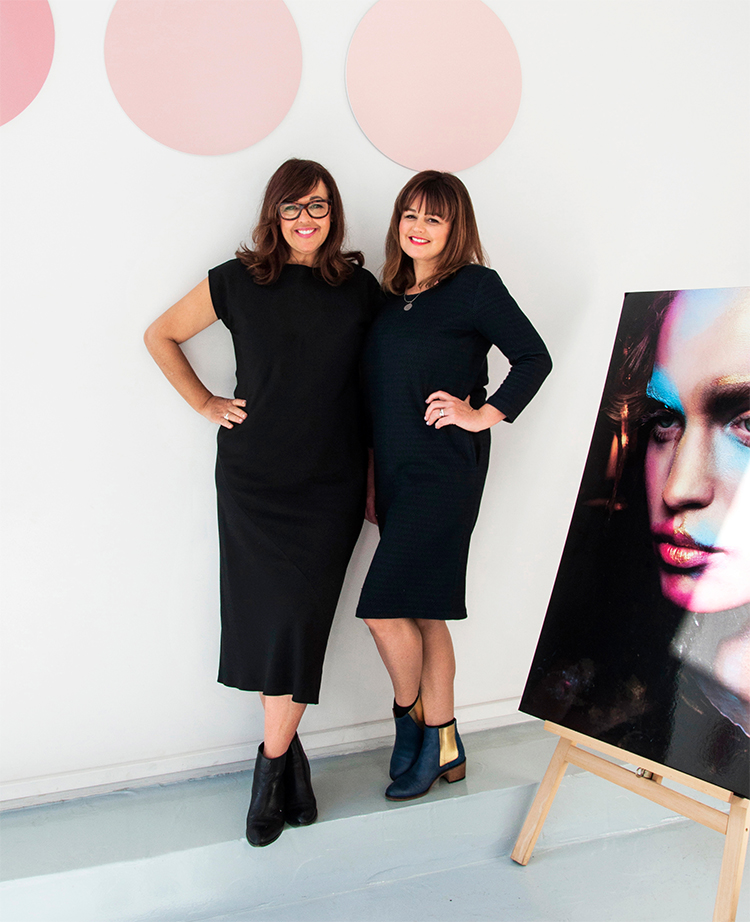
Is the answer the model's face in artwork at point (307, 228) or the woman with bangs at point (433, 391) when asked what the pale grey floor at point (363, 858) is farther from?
the model's face in artwork at point (307, 228)

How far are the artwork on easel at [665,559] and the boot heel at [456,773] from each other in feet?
1.13

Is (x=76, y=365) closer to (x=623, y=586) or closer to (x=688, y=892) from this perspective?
(x=623, y=586)

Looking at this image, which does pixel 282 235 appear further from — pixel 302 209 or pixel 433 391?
pixel 433 391

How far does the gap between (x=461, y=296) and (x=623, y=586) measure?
0.81 m

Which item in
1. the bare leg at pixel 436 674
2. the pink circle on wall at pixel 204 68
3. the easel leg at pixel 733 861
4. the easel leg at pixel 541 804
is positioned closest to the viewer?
the easel leg at pixel 733 861

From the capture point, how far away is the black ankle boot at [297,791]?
168 cm

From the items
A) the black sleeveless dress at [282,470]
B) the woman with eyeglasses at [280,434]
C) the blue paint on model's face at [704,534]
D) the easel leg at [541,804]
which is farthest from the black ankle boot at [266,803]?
the blue paint on model's face at [704,534]

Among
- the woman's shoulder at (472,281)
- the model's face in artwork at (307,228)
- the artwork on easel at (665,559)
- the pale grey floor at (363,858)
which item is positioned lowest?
the pale grey floor at (363,858)

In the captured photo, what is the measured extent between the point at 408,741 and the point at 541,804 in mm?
379

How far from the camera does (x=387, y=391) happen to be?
1658mm

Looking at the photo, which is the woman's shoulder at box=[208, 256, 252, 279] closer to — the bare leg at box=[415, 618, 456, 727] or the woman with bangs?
the woman with bangs

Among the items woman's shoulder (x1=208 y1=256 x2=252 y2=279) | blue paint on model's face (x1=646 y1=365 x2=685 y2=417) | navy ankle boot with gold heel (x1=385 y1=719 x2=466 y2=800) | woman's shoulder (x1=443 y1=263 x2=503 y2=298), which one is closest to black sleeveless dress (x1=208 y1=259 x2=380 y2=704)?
woman's shoulder (x1=208 y1=256 x2=252 y2=279)

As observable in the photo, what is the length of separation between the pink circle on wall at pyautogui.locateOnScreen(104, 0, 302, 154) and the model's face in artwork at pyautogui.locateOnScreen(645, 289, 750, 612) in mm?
1180

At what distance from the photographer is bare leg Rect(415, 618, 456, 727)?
1816mm
